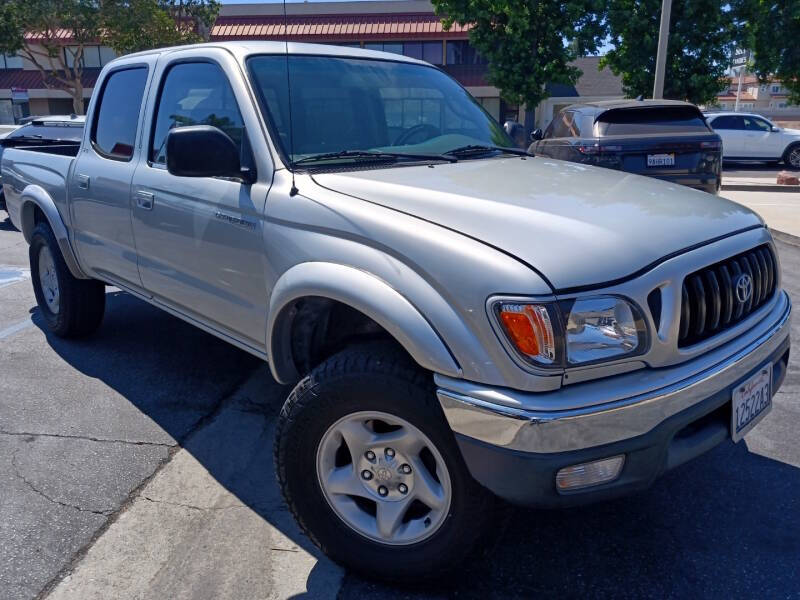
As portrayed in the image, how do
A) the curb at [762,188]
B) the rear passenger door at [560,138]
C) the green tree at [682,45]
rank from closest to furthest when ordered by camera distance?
the rear passenger door at [560,138] → the curb at [762,188] → the green tree at [682,45]

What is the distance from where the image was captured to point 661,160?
853cm

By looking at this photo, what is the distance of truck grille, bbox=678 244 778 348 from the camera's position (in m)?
2.25

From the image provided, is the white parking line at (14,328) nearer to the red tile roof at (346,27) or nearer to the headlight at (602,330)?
the headlight at (602,330)

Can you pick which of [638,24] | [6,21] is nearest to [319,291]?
[638,24]

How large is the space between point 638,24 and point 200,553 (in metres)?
22.2

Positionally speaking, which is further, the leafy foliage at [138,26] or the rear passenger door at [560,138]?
the leafy foliage at [138,26]

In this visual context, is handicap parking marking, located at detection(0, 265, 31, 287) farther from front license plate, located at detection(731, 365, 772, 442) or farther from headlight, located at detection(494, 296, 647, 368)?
front license plate, located at detection(731, 365, 772, 442)

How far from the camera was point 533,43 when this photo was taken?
2419 cm

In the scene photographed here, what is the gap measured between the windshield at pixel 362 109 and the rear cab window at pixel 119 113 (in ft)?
3.71

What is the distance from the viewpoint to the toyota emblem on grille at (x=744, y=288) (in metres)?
2.46

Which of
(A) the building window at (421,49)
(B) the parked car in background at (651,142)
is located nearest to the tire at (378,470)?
(B) the parked car in background at (651,142)

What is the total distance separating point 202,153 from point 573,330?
1.61 metres

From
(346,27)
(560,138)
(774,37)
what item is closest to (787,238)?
(560,138)

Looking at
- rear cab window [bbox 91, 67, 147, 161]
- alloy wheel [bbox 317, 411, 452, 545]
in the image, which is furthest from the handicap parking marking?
alloy wheel [bbox 317, 411, 452, 545]
